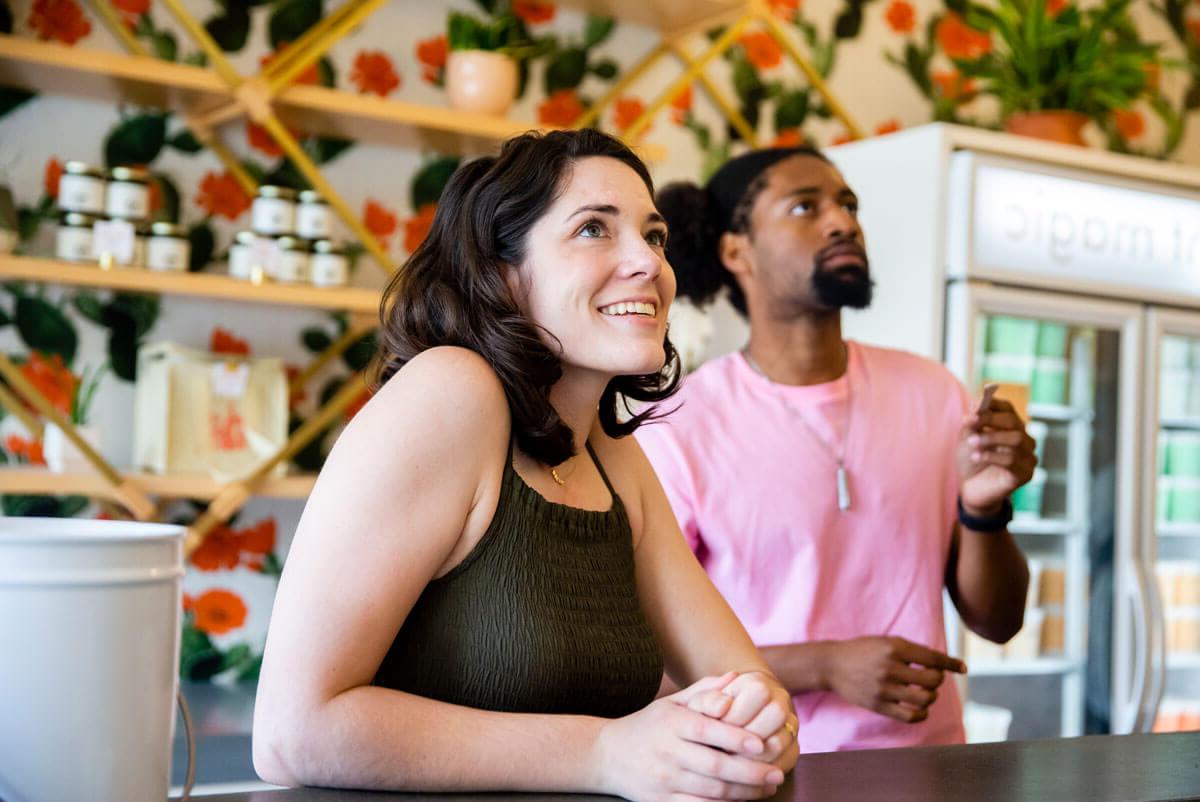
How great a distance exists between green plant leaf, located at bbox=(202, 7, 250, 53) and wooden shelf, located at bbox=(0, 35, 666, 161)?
21 cm

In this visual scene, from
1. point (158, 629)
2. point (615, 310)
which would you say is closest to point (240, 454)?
point (615, 310)

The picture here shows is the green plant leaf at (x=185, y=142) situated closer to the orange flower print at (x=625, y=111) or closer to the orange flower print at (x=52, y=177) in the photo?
the orange flower print at (x=52, y=177)

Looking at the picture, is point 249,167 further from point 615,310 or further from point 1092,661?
point 1092,661

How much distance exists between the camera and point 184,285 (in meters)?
2.57

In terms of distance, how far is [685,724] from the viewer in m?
1.03

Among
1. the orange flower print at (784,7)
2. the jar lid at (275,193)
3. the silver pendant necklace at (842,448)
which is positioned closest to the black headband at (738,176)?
the silver pendant necklace at (842,448)

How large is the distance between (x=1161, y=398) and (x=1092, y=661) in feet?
2.36

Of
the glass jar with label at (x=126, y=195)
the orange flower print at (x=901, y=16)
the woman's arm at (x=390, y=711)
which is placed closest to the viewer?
the woman's arm at (x=390, y=711)

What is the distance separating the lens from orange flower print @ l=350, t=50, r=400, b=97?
308cm

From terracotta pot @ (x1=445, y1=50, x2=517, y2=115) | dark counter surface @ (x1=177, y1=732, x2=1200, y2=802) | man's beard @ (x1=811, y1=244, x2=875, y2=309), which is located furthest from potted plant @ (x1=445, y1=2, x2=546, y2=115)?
dark counter surface @ (x1=177, y1=732, x2=1200, y2=802)

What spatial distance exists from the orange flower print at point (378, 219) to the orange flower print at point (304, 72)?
286 millimetres

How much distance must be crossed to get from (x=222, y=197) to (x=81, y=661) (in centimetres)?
232

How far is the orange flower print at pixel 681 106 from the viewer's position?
3.47 meters

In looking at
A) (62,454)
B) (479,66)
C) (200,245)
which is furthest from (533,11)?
(62,454)
